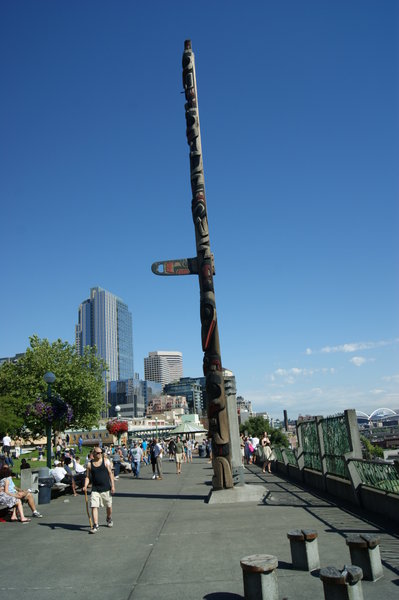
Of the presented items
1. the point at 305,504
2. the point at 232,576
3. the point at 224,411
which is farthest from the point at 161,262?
the point at 232,576

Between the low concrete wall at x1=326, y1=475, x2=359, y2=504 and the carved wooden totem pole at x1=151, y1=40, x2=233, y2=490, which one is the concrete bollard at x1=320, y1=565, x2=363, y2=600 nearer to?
the low concrete wall at x1=326, y1=475, x2=359, y2=504

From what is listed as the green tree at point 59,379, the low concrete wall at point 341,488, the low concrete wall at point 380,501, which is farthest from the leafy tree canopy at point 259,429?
the low concrete wall at point 380,501

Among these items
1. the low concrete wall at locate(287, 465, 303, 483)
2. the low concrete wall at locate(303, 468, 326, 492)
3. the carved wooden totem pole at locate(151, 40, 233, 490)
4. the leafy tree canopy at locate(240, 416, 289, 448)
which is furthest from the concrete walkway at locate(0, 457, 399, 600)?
the leafy tree canopy at locate(240, 416, 289, 448)

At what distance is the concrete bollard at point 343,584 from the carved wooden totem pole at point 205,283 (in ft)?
28.2

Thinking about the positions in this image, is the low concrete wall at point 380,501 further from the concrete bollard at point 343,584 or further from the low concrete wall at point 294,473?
the low concrete wall at point 294,473

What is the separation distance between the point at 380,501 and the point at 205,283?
24.9ft

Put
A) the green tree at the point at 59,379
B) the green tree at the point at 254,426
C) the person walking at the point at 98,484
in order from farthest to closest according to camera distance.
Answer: the green tree at the point at 254,426, the green tree at the point at 59,379, the person walking at the point at 98,484

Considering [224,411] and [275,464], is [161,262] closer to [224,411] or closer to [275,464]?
[224,411]

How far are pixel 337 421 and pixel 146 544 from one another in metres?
6.00

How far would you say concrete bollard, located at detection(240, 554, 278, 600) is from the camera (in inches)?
184

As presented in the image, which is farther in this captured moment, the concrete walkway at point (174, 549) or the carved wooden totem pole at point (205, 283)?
the carved wooden totem pole at point (205, 283)

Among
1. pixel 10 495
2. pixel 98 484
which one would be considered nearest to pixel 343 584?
pixel 98 484

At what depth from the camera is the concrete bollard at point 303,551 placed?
572 centimetres

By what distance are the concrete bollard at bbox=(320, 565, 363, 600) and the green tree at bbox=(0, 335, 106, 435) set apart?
40054 mm
